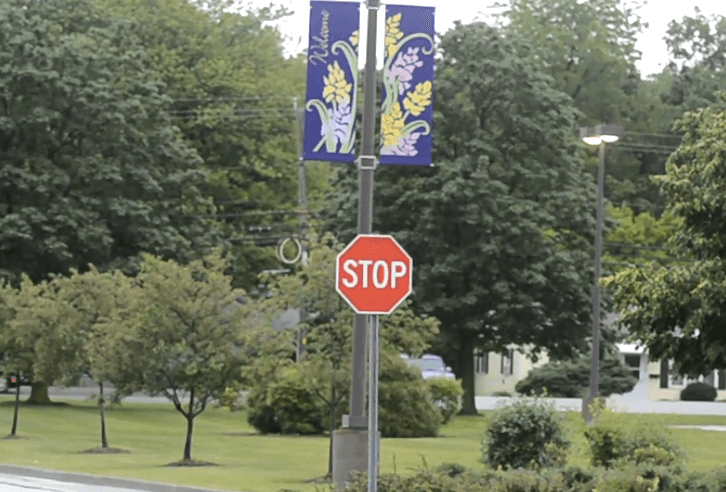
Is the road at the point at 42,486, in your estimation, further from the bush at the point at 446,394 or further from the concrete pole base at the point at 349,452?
the bush at the point at 446,394

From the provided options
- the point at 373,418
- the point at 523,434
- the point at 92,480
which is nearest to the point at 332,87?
the point at 523,434

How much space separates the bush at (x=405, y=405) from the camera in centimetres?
4434

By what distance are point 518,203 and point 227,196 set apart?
17.1 metres

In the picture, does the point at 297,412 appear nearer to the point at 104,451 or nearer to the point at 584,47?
the point at 104,451

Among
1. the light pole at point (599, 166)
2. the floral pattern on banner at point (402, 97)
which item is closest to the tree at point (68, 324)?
the light pole at point (599, 166)

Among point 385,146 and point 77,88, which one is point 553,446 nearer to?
point 385,146

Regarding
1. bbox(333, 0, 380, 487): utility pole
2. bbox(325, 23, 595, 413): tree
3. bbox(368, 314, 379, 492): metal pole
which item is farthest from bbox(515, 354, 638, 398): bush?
bbox(368, 314, 379, 492): metal pole

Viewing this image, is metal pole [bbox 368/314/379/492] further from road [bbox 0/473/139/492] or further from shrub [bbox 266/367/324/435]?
shrub [bbox 266/367/324/435]

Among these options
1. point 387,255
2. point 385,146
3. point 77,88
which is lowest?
point 387,255

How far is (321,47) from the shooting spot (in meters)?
22.9

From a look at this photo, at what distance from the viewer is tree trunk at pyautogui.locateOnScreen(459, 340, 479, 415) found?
58562mm

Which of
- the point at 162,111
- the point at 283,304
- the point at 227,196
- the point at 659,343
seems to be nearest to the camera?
the point at 659,343

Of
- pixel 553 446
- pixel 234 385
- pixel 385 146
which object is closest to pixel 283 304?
pixel 234 385

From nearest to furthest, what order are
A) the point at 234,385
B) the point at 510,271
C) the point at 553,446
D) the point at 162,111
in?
the point at 553,446, the point at 234,385, the point at 510,271, the point at 162,111
